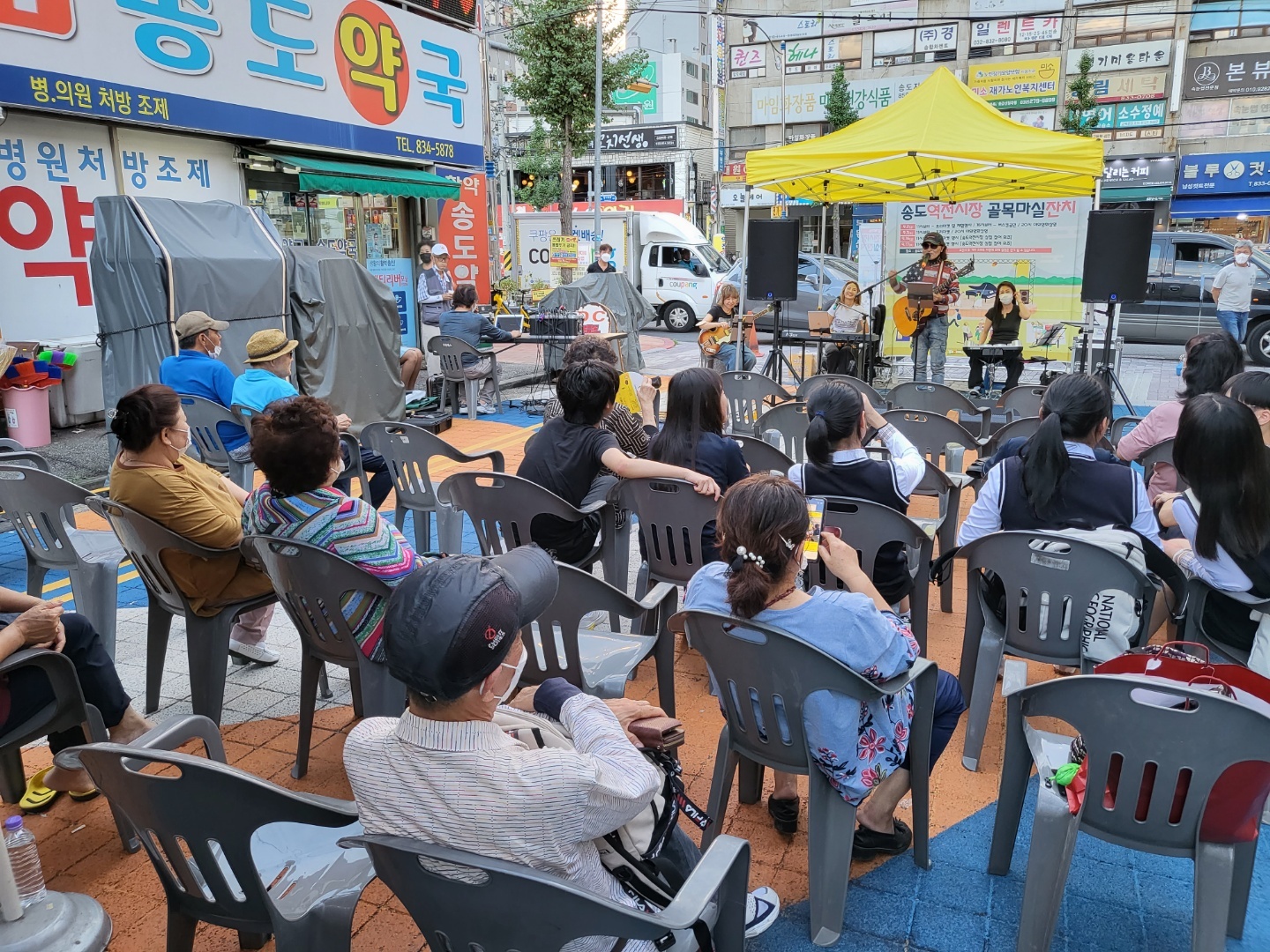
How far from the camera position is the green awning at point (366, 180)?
11.1 meters

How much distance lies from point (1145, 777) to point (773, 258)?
876 centimetres

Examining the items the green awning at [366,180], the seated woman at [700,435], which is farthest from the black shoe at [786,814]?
the green awning at [366,180]

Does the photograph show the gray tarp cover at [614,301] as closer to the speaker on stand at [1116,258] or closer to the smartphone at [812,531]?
the speaker on stand at [1116,258]

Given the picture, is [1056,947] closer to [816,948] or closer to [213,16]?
[816,948]

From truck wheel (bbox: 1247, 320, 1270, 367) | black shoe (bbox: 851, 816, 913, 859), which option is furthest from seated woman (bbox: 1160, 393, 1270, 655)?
truck wheel (bbox: 1247, 320, 1270, 367)

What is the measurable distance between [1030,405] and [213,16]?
900 centimetres

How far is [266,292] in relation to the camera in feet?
26.2

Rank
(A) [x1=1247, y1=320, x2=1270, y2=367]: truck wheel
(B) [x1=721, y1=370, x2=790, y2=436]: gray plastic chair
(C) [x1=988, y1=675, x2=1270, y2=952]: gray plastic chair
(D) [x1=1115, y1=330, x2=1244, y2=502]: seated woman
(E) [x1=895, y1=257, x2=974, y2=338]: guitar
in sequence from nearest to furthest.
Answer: (C) [x1=988, y1=675, x2=1270, y2=952]: gray plastic chair
(D) [x1=1115, y1=330, x2=1244, y2=502]: seated woman
(B) [x1=721, y1=370, x2=790, y2=436]: gray plastic chair
(E) [x1=895, y1=257, x2=974, y2=338]: guitar
(A) [x1=1247, y1=320, x2=1270, y2=367]: truck wheel

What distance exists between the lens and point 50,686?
2.52 metres

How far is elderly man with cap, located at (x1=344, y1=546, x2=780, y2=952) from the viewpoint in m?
1.46

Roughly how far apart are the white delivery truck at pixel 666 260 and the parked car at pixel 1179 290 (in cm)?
735

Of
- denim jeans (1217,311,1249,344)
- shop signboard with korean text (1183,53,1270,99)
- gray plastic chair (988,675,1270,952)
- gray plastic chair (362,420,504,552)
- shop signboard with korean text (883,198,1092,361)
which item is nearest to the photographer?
gray plastic chair (988,675,1270,952)

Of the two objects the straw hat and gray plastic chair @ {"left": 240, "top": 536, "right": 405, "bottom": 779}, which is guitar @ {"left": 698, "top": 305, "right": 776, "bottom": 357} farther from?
gray plastic chair @ {"left": 240, "top": 536, "right": 405, "bottom": 779}

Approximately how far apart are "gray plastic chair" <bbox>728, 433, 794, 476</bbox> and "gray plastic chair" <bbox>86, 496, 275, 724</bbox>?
2.39 m
